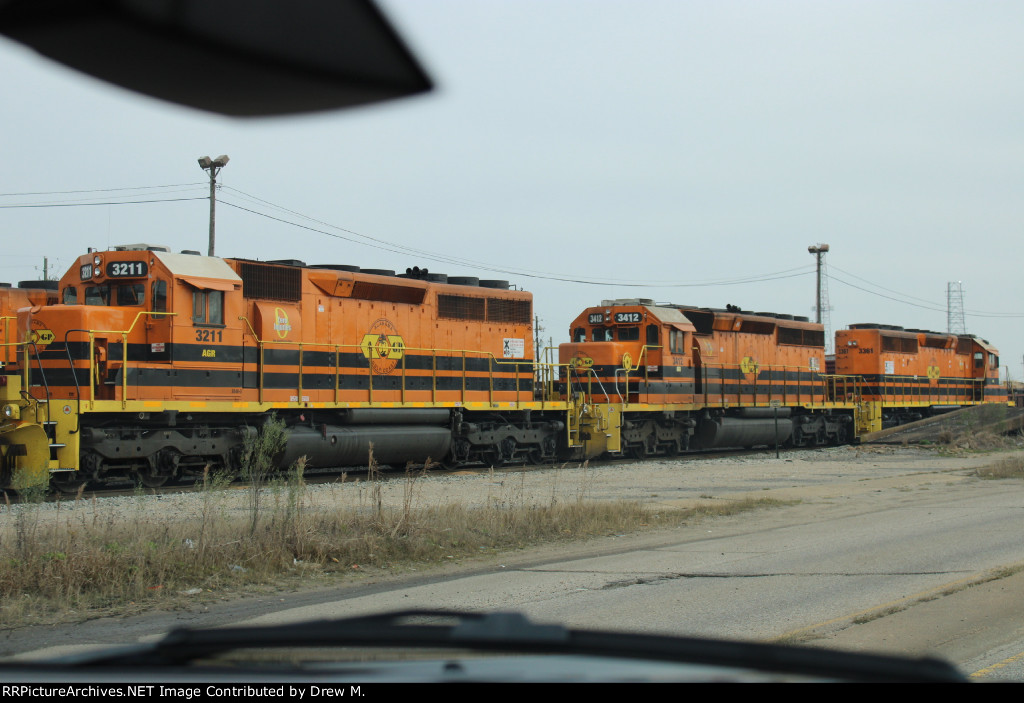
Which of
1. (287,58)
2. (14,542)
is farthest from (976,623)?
(14,542)

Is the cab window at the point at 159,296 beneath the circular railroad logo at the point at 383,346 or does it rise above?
above

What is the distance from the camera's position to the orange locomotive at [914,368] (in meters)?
38.7

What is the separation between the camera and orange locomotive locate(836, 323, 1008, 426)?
3866cm

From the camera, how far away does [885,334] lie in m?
39.0

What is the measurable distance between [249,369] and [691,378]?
49.6 feet

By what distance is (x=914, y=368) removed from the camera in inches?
1620

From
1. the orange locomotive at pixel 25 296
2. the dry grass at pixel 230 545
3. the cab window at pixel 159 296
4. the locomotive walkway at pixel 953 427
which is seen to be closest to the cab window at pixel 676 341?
the locomotive walkway at pixel 953 427

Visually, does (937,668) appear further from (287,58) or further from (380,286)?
(380,286)

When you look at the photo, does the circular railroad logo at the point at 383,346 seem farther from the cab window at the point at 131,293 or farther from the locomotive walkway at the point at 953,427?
the locomotive walkway at the point at 953,427

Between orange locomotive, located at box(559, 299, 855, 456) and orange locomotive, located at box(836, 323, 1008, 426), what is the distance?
15.4ft

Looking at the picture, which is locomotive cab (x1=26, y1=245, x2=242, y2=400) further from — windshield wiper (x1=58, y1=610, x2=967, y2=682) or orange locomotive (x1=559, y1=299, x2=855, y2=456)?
windshield wiper (x1=58, y1=610, x2=967, y2=682)

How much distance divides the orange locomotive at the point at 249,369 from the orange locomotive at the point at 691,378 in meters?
3.74

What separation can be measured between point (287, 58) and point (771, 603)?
6.65 m

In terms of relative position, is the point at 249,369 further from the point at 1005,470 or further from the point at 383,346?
the point at 1005,470
